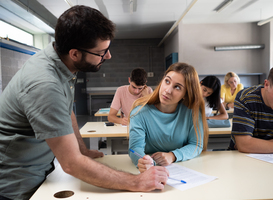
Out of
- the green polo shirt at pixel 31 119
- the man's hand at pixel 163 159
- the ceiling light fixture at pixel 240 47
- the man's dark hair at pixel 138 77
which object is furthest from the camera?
the ceiling light fixture at pixel 240 47


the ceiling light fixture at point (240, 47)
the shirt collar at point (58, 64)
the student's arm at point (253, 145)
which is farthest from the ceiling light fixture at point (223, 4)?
the shirt collar at point (58, 64)

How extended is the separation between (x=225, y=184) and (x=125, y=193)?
0.47 metres

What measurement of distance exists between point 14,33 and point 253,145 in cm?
557

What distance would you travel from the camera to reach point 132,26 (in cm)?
765

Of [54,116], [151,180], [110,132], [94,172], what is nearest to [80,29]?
[54,116]

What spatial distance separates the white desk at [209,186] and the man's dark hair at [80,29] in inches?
24.7

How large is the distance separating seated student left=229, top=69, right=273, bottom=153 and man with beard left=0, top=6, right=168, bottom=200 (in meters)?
0.81

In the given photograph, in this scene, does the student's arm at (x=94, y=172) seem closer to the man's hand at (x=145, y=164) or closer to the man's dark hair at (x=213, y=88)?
the man's hand at (x=145, y=164)

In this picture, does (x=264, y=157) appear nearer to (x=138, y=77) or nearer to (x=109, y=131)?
(x=109, y=131)

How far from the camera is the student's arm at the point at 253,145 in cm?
151

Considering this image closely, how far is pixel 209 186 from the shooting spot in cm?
103

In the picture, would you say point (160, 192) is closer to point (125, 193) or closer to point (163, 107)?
point (125, 193)

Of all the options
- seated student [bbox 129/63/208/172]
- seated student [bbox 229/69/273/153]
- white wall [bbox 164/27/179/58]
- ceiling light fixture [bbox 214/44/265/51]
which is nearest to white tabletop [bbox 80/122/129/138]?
seated student [bbox 129/63/208/172]

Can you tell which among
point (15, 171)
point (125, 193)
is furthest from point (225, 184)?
point (15, 171)
